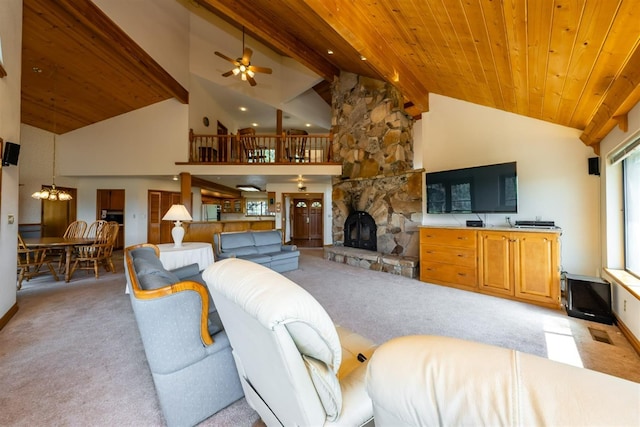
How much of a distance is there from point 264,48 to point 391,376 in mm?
9275

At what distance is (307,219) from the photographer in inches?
408

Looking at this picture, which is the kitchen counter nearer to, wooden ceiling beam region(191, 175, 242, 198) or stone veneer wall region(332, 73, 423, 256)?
wooden ceiling beam region(191, 175, 242, 198)

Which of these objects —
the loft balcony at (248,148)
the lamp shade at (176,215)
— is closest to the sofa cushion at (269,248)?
the lamp shade at (176,215)

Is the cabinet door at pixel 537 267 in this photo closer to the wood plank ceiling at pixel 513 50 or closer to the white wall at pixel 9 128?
the wood plank ceiling at pixel 513 50

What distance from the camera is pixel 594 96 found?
240cm

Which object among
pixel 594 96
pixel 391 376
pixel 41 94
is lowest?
pixel 391 376

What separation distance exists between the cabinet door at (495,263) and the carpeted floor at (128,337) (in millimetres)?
179

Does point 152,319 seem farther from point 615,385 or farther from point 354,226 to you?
point 354,226

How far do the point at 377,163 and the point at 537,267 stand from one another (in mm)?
3394

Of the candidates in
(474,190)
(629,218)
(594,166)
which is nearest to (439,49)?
(474,190)

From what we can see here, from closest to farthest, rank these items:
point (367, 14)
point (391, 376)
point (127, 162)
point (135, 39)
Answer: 1. point (391, 376)
2. point (367, 14)
3. point (135, 39)
4. point (127, 162)

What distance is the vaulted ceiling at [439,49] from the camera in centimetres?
175

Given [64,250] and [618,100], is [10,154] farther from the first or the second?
[618,100]

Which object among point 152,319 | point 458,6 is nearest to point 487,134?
point 458,6
